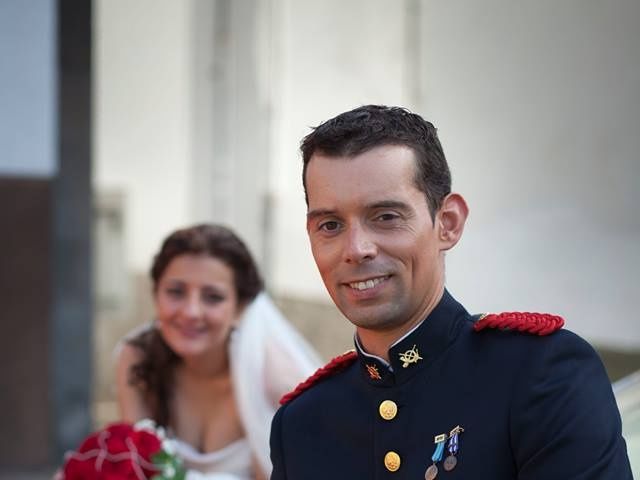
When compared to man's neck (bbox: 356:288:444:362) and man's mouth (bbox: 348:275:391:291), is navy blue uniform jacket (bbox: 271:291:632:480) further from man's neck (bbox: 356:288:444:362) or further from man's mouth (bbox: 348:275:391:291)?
man's mouth (bbox: 348:275:391:291)

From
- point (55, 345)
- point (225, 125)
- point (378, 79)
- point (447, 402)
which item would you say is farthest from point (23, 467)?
point (447, 402)

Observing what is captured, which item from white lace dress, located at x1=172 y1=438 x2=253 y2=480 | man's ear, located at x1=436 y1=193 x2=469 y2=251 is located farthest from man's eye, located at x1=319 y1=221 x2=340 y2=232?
white lace dress, located at x1=172 y1=438 x2=253 y2=480

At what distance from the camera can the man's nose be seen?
4.62 feet

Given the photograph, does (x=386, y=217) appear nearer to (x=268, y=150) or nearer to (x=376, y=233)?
(x=376, y=233)

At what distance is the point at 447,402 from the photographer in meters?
1.46

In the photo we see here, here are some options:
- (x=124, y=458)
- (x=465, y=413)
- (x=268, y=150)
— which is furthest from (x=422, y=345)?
(x=268, y=150)

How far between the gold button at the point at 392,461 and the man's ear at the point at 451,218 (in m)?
0.31

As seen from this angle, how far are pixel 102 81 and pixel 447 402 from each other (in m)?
4.40

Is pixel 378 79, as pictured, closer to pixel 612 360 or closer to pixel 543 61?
pixel 543 61

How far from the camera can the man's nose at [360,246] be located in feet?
4.62

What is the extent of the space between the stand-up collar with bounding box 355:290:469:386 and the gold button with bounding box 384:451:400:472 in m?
0.11

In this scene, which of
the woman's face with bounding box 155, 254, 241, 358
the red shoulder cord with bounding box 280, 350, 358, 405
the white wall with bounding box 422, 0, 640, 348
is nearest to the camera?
the red shoulder cord with bounding box 280, 350, 358, 405

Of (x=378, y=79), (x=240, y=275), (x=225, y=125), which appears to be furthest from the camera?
(x=225, y=125)

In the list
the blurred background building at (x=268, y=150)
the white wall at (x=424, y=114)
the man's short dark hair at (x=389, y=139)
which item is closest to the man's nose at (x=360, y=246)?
the man's short dark hair at (x=389, y=139)
